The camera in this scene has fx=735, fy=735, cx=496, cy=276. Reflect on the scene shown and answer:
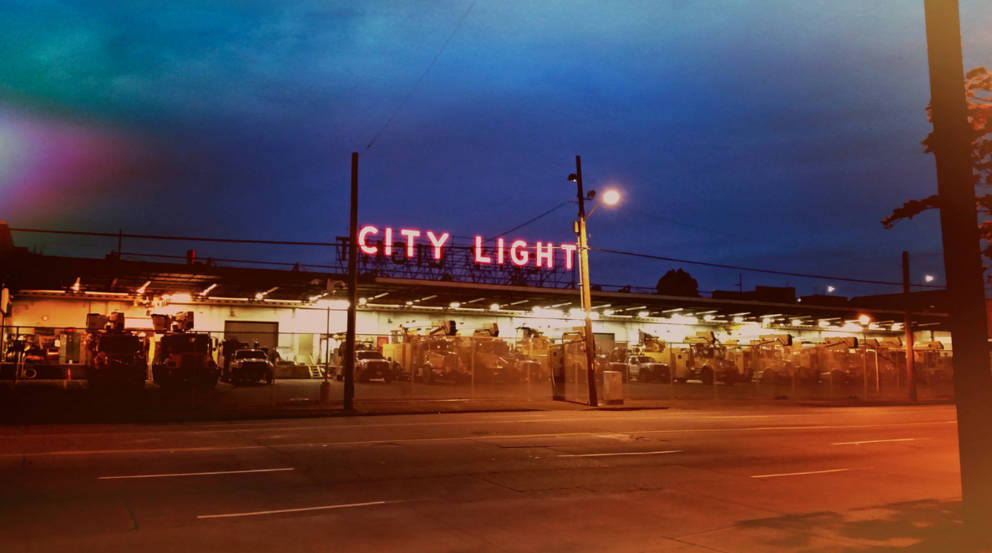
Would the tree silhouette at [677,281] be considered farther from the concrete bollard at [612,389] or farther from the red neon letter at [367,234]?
the concrete bollard at [612,389]

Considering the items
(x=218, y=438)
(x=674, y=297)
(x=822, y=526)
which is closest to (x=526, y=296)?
(x=674, y=297)

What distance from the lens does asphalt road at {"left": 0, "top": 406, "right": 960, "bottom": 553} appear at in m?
7.88

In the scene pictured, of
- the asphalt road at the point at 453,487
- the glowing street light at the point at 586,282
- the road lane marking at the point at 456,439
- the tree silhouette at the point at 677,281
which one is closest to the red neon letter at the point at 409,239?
the glowing street light at the point at 586,282

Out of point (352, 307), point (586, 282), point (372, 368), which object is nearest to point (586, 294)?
point (586, 282)

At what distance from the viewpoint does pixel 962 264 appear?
684cm

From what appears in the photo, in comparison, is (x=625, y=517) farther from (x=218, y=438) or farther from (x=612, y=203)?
(x=612, y=203)

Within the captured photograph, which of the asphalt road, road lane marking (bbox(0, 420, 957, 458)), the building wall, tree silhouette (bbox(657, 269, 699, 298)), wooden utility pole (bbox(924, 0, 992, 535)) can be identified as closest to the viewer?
wooden utility pole (bbox(924, 0, 992, 535))

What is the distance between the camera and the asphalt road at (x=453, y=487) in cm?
788

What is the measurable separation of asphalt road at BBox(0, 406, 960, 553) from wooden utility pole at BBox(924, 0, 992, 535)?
1447 millimetres

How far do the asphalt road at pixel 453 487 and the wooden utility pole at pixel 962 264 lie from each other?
1.45 m

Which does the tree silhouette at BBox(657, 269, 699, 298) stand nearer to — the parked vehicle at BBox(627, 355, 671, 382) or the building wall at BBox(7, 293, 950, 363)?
the building wall at BBox(7, 293, 950, 363)

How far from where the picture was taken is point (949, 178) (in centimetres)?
701

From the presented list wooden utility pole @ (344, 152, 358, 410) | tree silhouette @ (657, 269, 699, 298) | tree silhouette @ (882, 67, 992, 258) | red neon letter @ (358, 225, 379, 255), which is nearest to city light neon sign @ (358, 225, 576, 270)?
red neon letter @ (358, 225, 379, 255)

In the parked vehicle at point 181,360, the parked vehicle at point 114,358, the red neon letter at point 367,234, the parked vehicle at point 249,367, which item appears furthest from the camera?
the red neon letter at point 367,234
